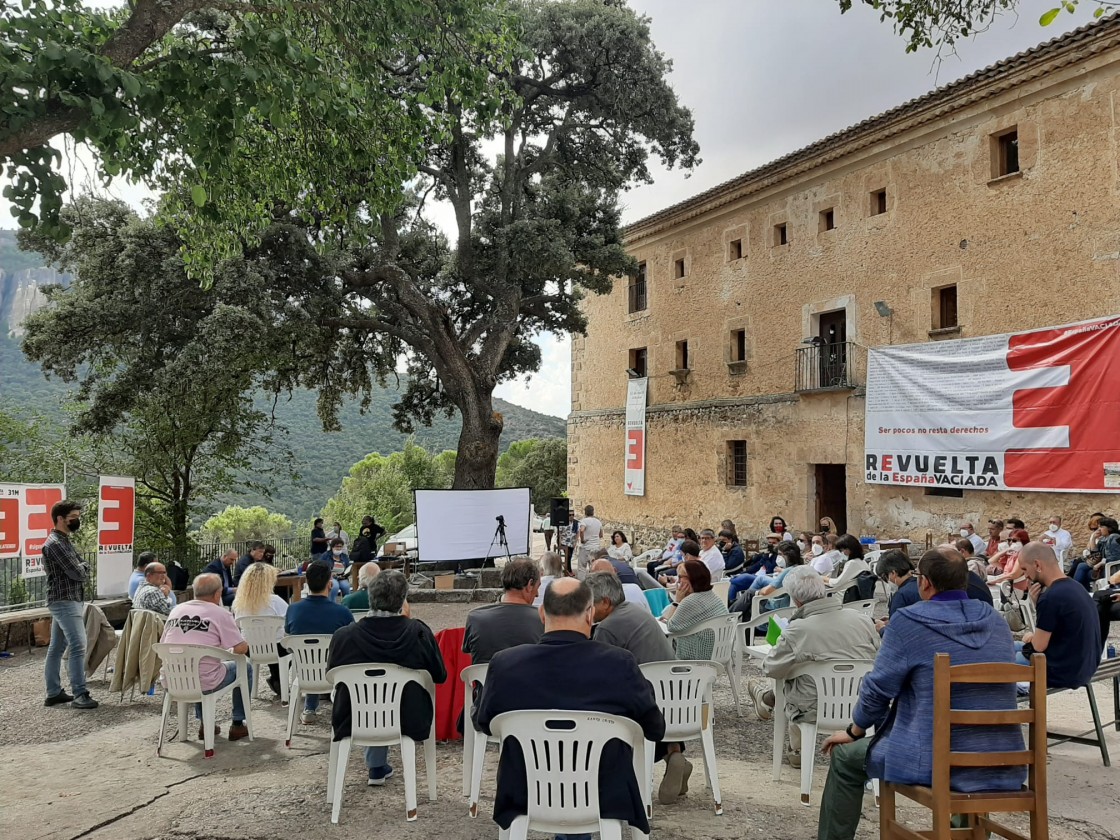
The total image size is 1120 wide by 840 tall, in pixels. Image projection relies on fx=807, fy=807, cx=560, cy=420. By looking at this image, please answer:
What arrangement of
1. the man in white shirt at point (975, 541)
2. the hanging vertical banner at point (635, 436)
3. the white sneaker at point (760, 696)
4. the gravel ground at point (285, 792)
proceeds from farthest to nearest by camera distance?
1. the hanging vertical banner at point (635, 436)
2. the man in white shirt at point (975, 541)
3. the white sneaker at point (760, 696)
4. the gravel ground at point (285, 792)

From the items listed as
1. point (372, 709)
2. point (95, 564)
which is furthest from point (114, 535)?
point (372, 709)

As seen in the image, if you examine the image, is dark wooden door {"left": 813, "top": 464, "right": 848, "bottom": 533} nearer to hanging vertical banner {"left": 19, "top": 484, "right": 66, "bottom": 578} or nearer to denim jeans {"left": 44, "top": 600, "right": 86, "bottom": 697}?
hanging vertical banner {"left": 19, "top": 484, "right": 66, "bottom": 578}

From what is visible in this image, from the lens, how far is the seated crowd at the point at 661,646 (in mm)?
2922

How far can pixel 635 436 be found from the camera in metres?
23.2

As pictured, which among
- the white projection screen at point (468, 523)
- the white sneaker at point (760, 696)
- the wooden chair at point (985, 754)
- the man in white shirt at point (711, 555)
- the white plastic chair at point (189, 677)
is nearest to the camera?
the wooden chair at point (985, 754)

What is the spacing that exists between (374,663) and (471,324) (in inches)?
613

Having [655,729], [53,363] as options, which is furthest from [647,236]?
[655,729]

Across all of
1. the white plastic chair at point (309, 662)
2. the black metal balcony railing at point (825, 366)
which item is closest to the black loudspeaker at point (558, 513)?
the black metal balcony railing at point (825, 366)

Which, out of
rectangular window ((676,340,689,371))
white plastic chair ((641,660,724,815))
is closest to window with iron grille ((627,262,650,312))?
rectangular window ((676,340,689,371))

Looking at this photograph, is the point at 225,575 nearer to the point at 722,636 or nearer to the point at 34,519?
the point at 34,519

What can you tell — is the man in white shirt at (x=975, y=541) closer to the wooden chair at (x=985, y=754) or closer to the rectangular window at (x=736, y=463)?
the rectangular window at (x=736, y=463)

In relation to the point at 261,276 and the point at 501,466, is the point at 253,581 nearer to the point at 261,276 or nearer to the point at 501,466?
the point at 261,276

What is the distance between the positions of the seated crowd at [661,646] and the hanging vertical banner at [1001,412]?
5.12m

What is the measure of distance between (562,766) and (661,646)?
149cm
